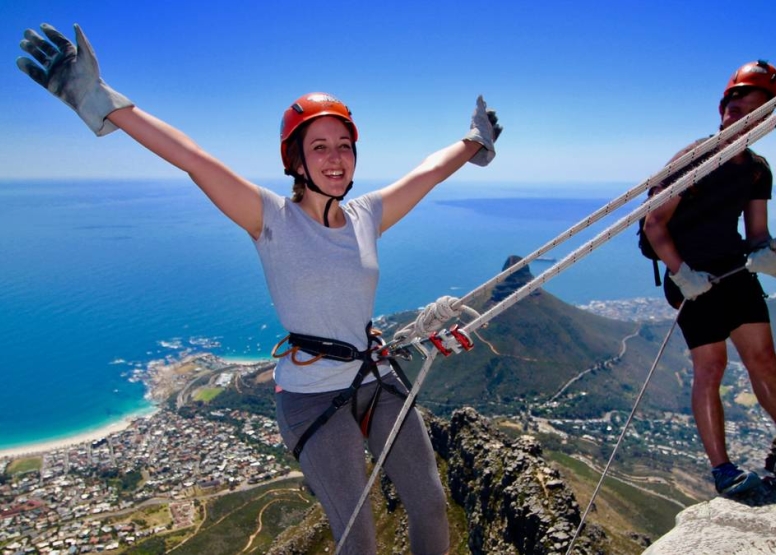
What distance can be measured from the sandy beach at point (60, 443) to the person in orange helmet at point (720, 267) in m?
107

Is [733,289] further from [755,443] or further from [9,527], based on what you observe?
[755,443]

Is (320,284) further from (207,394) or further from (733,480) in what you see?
(207,394)

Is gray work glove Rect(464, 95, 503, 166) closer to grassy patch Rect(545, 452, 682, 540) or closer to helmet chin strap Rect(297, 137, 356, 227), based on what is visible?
helmet chin strap Rect(297, 137, 356, 227)

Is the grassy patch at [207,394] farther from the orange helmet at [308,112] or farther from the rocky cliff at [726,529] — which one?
the rocky cliff at [726,529]

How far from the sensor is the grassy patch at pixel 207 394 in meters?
109

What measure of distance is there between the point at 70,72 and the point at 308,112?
1.66 metres

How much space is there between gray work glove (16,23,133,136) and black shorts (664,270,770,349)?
5.37 metres

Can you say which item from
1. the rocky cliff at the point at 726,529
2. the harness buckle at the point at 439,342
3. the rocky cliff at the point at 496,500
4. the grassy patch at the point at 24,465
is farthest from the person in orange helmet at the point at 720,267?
the grassy patch at the point at 24,465

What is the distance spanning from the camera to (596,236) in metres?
3.23

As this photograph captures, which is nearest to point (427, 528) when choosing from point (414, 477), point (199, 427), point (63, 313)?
point (414, 477)

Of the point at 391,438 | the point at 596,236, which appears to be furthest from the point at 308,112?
the point at 391,438

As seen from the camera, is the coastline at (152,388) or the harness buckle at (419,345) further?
the coastline at (152,388)

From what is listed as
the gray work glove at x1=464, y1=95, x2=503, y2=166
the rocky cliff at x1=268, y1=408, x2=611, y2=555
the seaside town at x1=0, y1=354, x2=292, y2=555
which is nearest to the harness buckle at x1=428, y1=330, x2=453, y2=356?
the gray work glove at x1=464, y1=95, x2=503, y2=166

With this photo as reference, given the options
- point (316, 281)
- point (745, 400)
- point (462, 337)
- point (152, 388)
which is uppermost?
point (152, 388)
